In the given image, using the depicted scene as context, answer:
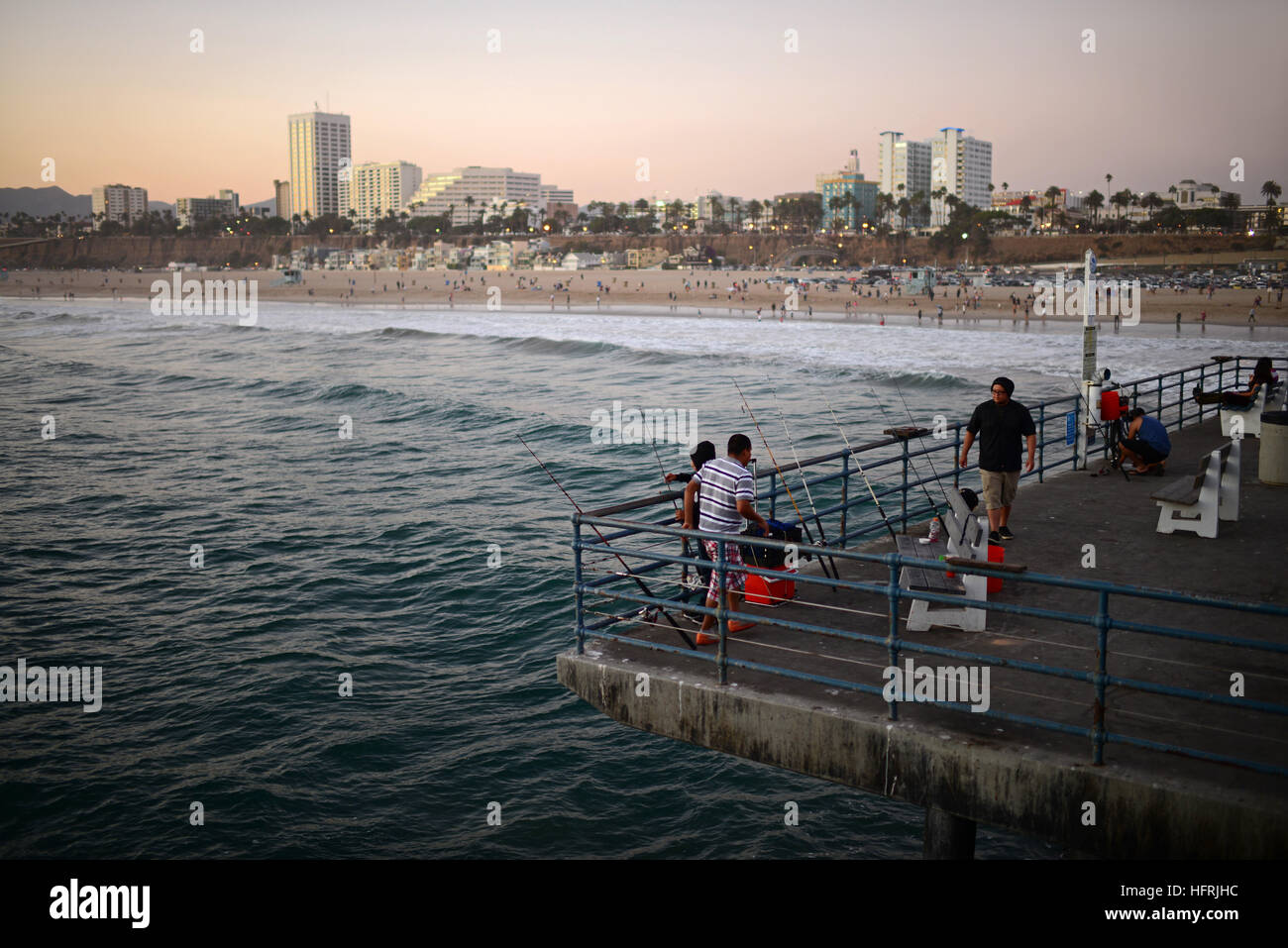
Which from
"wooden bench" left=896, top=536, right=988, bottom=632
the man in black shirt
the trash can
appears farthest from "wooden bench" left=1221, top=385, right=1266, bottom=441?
"wooden bench" left=896, top=536, right=988, bottom=632

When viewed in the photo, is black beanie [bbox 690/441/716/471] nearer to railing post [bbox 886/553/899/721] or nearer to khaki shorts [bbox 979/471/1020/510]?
railing post [bbox 886/553/899/721]

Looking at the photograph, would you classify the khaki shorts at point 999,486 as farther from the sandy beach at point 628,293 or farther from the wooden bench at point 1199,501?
the sandy beach at point 628,293

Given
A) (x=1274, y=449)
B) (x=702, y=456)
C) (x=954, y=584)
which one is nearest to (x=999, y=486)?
(x=954, y=584)

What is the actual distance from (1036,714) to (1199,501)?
4.64 metres

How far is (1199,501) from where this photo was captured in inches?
371

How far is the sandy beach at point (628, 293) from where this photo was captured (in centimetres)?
8538

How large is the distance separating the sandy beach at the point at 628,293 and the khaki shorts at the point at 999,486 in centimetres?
7293

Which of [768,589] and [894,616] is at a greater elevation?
[894,616]

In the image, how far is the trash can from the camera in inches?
469

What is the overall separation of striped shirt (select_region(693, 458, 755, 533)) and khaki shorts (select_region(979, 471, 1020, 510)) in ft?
10.9

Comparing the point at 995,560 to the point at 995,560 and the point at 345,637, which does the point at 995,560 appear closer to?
the point at 995,560

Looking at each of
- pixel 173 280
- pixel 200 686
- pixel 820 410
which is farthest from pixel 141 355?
pixel 173 280
